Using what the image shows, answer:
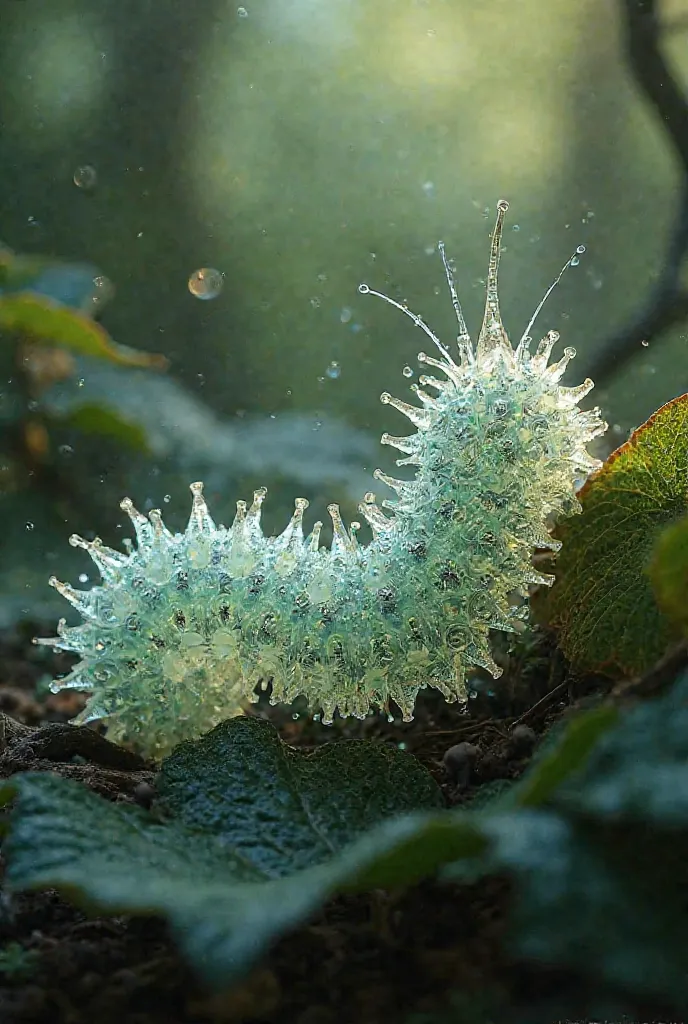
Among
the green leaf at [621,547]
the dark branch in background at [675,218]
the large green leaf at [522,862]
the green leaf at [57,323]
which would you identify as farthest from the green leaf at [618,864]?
the green leaf at [57,323]

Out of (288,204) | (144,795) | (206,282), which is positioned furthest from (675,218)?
(144,795)

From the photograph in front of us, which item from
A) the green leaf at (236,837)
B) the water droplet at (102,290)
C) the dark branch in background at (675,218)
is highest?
the water droplet at (102,290)

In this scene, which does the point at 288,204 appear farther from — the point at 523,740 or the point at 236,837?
the point at 236,837

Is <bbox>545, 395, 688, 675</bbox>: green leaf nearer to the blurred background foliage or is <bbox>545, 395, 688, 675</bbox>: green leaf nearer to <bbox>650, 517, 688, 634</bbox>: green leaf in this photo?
<bbox>650, 517, 688, 634</bbox>: green leaf

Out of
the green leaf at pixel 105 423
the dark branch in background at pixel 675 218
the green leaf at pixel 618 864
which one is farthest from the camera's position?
the green leaf at pixel 105 423

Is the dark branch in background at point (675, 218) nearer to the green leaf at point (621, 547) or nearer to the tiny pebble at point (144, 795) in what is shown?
the green leaf at point (621, 547)

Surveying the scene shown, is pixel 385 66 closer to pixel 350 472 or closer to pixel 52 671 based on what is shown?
pixel 350 472

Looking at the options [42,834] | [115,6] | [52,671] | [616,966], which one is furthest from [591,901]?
[115,6]
